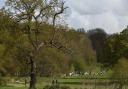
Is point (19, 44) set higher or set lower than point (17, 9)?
lower

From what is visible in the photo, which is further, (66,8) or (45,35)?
(45,35)

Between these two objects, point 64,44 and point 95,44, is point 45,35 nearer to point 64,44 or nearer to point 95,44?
point 64,44

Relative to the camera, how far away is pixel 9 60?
2349 inches

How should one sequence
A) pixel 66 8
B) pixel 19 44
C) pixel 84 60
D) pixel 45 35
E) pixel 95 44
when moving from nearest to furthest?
pixel 66 8 < pixel 19 44 < pixel 45 35 < pixel 84 60 < pixel 95 44

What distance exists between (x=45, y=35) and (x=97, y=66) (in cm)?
4078

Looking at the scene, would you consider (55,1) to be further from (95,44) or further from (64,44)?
(95,44)

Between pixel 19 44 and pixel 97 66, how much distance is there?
44721mm

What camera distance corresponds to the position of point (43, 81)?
57469mm

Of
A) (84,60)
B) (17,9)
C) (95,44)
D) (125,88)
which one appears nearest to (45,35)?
(17,9)

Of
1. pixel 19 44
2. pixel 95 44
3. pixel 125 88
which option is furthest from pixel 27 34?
pixel 95 44

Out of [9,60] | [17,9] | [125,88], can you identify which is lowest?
[125,88]

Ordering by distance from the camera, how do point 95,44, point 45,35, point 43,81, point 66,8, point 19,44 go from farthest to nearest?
point 95,44, point 43,81, point 45,35, point 19,44, point 66,8

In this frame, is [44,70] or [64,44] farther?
[44,70]

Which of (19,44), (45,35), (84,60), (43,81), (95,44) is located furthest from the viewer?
(95,44)
